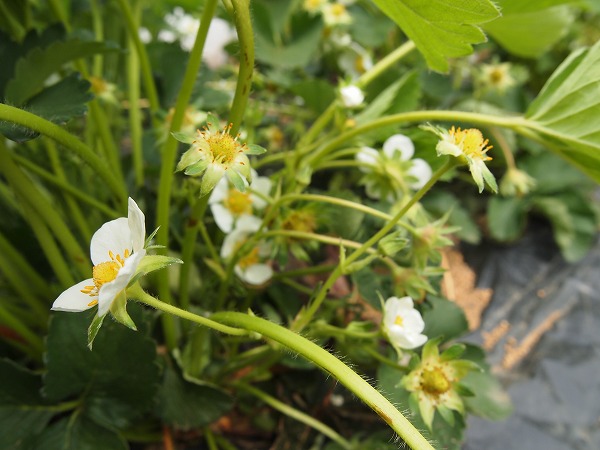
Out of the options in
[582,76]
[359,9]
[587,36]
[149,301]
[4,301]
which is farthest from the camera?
[587,36]

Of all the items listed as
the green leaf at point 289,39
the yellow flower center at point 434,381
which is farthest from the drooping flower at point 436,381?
the green leaf at point 289,39

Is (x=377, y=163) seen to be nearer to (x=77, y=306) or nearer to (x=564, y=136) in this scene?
(x=564, y=136)

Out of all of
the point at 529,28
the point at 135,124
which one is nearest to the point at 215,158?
the point at 135,124

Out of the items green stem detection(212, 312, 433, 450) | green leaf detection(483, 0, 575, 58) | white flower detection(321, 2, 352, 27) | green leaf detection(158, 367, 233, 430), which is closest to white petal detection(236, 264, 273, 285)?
green leaf detection(158, 367, 233, 430)

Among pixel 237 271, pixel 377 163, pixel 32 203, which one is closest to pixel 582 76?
pixel 377 163

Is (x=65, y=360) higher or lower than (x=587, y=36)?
higher

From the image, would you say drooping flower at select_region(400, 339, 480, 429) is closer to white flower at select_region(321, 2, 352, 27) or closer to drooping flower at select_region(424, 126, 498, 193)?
drooping flower at select_region(424, 126, 498, 193)
